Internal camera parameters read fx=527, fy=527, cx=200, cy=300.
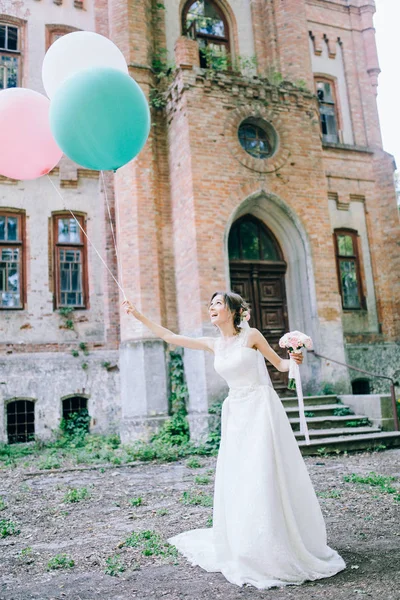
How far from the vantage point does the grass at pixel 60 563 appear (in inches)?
154

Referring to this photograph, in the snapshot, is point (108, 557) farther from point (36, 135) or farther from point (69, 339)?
point (69, 339)

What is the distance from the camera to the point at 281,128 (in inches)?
453

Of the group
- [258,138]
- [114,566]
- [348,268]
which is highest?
[258,138]

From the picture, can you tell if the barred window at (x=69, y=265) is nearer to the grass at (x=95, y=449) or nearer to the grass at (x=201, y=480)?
the grass at (x=95, y=449)

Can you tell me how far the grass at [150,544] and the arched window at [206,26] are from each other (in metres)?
11.2

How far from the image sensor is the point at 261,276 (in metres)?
11.7

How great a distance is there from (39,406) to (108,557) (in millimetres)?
7097

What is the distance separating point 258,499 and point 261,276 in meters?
8.40

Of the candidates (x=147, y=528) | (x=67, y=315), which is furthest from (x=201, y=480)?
(x=67, y=315)

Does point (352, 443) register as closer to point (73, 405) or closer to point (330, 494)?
point (330, 494)

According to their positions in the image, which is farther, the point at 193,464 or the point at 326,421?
the point at 326,421

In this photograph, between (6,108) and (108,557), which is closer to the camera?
(108,557)

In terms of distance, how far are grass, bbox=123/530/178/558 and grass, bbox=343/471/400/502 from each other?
2.88m

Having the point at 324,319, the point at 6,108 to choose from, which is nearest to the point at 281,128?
the point at 324,319
